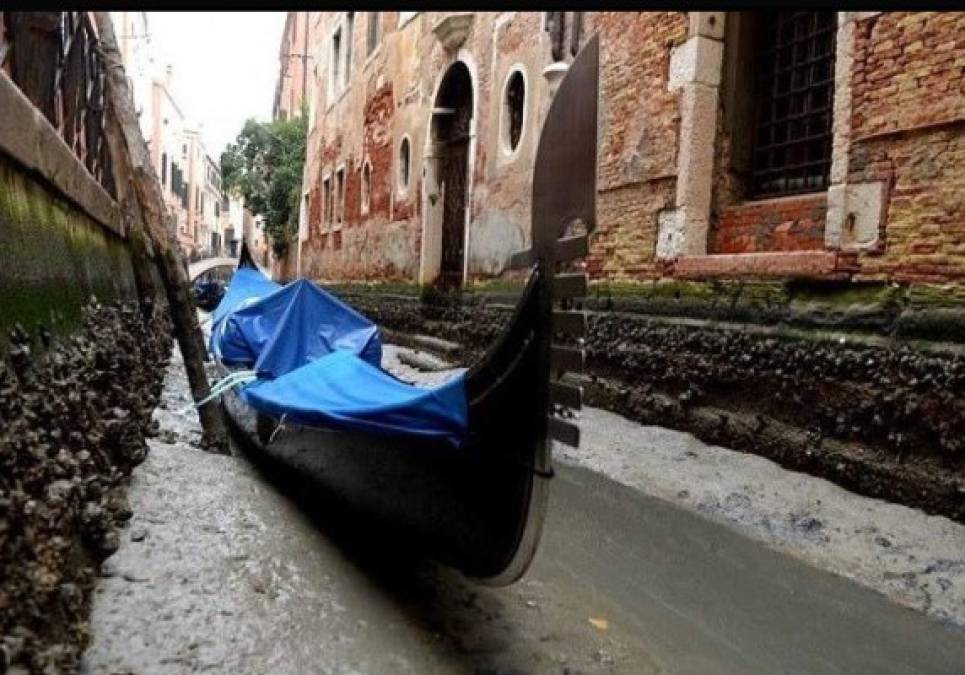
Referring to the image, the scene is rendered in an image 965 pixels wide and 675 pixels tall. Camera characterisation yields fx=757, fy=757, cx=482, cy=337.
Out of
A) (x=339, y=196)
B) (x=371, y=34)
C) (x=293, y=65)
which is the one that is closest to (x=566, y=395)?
(x=371, y=34)

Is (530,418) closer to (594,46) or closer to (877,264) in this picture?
(594,46)

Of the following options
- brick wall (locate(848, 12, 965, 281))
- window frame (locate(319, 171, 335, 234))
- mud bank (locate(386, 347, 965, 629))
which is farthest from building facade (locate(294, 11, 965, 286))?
window frame (locate(319, 171, 335, 234))

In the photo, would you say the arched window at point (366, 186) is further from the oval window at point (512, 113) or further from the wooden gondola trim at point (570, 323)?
the wooden gondola trim at point (570, 323)

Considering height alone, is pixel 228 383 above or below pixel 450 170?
below

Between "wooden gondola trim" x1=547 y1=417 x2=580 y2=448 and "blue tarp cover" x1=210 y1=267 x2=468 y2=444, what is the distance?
0.28m

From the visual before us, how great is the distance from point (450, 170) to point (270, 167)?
1371 cm

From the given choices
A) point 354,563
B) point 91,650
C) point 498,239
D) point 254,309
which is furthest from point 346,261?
point 91,650

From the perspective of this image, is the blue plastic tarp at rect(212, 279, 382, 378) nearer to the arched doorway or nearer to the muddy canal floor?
the muddy canal floor

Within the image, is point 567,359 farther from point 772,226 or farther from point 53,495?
point 772,226

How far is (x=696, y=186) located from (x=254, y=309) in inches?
126

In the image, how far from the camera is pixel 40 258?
2.14 metres

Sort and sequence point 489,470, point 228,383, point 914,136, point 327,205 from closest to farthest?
point 489,470
point 914,136
point 228,383
point 327,205

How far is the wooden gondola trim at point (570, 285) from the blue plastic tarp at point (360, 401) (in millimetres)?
406

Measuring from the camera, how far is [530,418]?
1938 mm
